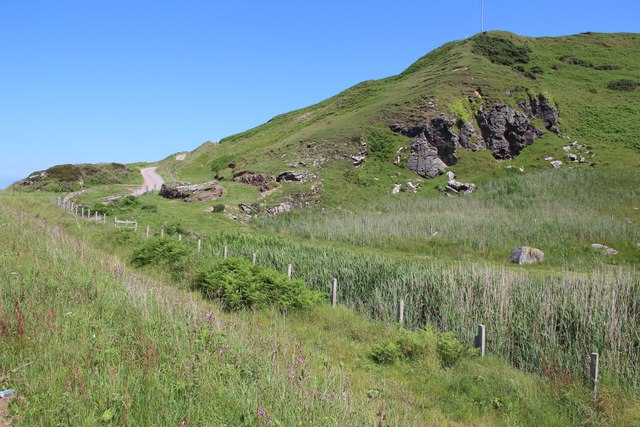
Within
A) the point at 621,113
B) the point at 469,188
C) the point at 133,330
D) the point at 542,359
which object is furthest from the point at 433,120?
the point at 133,330

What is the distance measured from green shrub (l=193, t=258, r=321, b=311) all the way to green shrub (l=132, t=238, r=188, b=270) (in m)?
3.47

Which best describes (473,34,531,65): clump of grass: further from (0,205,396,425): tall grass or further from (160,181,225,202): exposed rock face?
(0,205,396,425): tall grass

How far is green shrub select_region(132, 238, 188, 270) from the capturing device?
1914 cm

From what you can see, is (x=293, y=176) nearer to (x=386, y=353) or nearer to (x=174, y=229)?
(x=174, y=229)

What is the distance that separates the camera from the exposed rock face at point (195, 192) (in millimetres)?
44781

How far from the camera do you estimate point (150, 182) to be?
223ft

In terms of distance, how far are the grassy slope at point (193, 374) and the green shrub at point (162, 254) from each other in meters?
7.06

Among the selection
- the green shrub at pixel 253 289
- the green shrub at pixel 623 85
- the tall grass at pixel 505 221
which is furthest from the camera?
the green shrub at pixel 623 85

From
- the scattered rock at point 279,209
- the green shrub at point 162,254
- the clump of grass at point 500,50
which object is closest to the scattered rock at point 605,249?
the green shrub at point 162,254

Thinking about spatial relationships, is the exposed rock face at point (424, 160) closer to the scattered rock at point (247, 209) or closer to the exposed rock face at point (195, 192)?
the scattered rock at point (247, 209)

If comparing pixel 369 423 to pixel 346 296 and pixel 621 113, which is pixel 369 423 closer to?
pixel 346 296

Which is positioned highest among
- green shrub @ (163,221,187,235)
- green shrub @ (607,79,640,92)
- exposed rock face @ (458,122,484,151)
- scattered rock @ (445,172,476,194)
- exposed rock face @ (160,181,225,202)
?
green shrub @ (607,79,640,92)

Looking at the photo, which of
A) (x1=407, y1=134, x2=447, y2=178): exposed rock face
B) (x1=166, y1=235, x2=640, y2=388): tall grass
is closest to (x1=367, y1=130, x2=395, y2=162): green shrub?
(x1=407, y1=134, x2=447, y2=178): exposed rock face

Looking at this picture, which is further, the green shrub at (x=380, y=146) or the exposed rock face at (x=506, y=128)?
the exposed rock face at (x=506, y=128)
